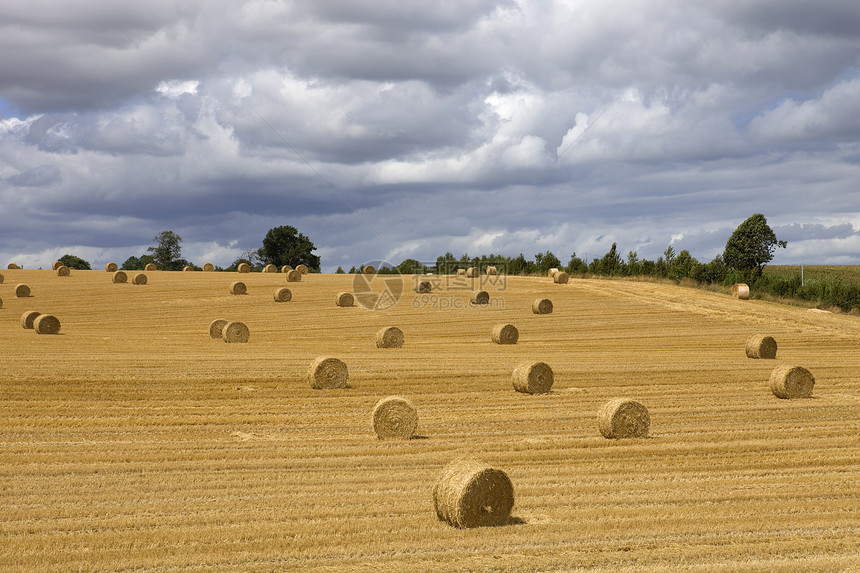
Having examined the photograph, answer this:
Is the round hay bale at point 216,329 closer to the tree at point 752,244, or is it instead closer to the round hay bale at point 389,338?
the round hay bale at point 389,338

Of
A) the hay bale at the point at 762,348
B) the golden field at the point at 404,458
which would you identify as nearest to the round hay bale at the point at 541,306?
the golden field at the point at 404,458

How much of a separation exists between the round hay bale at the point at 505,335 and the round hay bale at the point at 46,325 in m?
18.3

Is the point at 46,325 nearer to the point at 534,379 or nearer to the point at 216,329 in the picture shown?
the point at 216,329

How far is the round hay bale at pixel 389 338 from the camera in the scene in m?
33.1

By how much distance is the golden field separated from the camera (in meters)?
9.82

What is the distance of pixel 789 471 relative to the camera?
564 inches

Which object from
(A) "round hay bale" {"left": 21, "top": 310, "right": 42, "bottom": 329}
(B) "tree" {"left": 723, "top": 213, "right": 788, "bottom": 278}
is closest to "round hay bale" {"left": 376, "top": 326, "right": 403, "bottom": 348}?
(A) "round hay bale" {"left": 21, "top": 310, "right": 42, "bottom": 329}

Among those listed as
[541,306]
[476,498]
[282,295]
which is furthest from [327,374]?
[282,295]

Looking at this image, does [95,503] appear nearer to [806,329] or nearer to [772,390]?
[772,390]

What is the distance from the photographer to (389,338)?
109 feet

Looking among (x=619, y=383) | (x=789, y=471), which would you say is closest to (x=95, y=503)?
(x=789, y=471)

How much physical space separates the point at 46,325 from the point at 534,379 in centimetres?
2224

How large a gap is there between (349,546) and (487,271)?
2183 inches

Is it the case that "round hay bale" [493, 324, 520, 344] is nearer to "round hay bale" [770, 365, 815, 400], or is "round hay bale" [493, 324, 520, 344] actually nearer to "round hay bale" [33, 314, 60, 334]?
"round hay bale" [770, 365, 815, 400]
